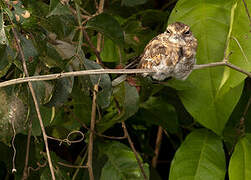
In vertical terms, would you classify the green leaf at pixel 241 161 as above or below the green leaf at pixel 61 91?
below

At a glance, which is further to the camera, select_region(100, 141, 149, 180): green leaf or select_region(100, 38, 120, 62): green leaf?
select_region(100, 38, 120, 62): green leaf

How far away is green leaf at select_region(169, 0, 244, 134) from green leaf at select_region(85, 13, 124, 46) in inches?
8.1

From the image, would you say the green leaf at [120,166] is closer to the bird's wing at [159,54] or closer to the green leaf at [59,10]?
the bird's wing at [159,54]

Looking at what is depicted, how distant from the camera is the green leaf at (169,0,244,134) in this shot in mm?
1359

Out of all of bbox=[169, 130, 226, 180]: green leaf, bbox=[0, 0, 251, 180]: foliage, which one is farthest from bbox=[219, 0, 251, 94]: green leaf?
bbox=[169, 130, 226, 180]: green leaf

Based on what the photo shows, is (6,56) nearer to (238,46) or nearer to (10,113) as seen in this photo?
(10,113)

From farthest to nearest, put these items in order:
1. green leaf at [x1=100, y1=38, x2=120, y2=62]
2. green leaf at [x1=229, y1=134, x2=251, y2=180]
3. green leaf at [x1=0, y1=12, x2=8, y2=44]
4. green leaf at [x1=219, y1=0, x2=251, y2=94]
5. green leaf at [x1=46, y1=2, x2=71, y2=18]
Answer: green leaf at [x1=100, y1=38, x2=120, y2=62], green leaf at [x1=229, y1=134, x2=251, y2=180], green leaf at [x1=219, y1=0, x2=251, y2=94], green leaf at [x1=46, y1=2, x2=71, y2=18], green leaf at [x1=0, y1=12, x2=8, y2=44]

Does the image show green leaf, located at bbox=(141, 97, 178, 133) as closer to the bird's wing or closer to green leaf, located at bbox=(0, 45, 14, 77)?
the bird's wing

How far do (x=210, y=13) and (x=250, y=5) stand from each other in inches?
4.7

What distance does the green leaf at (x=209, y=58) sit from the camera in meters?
1.36

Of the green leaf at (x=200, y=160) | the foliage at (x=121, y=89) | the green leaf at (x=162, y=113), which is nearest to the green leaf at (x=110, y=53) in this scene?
the foliage at (x=121, y=89)

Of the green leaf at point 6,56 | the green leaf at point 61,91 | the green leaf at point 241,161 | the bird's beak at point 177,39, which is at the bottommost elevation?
the green leaf at point 241,161

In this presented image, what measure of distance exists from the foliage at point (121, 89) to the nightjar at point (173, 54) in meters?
0.07

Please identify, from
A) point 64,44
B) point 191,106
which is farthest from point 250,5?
point 64,44
